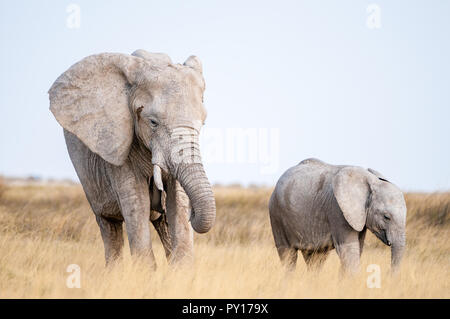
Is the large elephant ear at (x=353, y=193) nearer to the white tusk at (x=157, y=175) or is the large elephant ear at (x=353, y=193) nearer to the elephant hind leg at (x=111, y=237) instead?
the elephant hind leg at (x=111, y=237)

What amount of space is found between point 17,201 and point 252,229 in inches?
283

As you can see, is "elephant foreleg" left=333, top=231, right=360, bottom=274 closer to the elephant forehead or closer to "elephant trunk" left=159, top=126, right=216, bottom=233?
"elephant trunk" left=159, top=126, right=216, bottom=233

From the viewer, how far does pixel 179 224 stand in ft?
27.1

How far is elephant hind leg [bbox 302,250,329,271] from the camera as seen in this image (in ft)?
33.8

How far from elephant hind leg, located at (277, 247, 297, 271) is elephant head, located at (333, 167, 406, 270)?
1.27 m

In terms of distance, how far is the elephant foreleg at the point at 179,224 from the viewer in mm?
8242

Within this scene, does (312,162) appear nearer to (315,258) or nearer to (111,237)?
(315,258)

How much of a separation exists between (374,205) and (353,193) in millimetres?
324

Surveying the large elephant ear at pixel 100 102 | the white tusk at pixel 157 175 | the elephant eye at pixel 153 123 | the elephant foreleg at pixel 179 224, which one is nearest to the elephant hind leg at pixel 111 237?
the elephant foreleg at pixel 179 224

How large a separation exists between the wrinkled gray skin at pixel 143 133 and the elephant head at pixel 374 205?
98.6 inches

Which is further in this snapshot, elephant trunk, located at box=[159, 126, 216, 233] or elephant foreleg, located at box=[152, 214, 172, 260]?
elephant foreleg, located at box=[152, 214, 172, 260]

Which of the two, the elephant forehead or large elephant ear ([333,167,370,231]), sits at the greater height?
the elephant forehead

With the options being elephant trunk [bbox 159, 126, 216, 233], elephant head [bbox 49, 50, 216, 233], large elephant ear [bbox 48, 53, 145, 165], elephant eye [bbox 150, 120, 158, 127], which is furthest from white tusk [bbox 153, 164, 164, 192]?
large elephant ear [bbox 48, 53, 145, 165]
